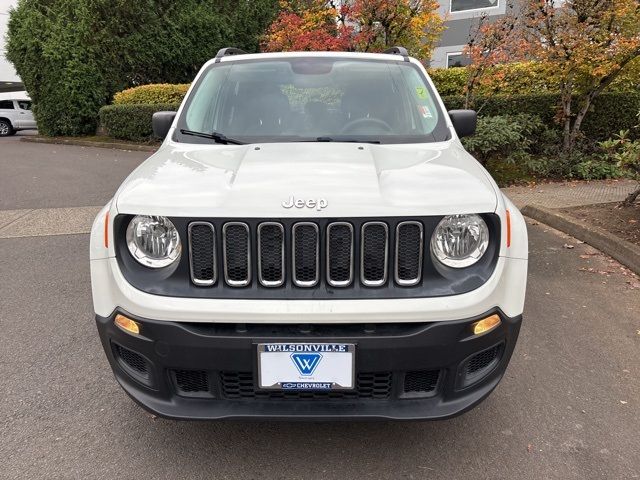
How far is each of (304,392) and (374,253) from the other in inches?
24.8

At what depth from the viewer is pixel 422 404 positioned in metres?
2.14

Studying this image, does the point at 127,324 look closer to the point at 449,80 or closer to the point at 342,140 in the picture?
the point at 342,140

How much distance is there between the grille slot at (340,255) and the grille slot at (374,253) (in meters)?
0.05

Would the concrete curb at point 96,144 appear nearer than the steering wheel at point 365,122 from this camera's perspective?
No

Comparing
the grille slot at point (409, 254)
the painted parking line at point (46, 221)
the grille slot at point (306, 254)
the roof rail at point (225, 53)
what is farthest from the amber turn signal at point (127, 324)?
the painted parking line at point (46, 221)

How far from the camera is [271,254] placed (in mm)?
2068

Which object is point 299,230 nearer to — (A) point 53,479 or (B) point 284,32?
(A) point 53,479

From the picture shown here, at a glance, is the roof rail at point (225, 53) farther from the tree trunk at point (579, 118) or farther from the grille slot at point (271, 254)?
the tree trunk at point (579, 118)

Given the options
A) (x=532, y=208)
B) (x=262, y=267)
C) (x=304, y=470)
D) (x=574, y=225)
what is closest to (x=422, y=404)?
(x=304, y=470)

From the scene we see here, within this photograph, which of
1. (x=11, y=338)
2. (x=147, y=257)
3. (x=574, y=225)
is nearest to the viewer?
(x=147, y=257)

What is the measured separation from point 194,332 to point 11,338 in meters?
2.33

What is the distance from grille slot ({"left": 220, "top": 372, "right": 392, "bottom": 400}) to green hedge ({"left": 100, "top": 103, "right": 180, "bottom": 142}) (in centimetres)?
1409

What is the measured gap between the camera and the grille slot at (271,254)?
2.05m

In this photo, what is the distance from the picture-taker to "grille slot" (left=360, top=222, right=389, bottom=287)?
2051 mm
